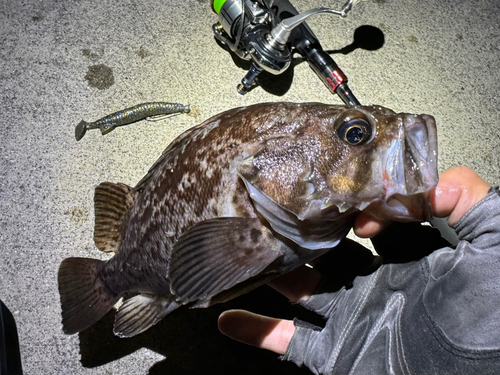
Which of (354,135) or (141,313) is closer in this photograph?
(354,135)

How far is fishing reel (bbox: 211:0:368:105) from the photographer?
5.28ft

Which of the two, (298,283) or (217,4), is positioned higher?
(217,4)

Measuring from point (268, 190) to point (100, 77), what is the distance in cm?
136

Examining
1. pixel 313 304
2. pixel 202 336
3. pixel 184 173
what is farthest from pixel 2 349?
pixel 313 304

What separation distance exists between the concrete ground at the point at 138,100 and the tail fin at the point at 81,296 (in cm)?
27

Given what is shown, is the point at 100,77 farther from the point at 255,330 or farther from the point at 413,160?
the point at 413,160

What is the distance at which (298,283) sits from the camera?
1541 mm

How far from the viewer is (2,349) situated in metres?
1.54

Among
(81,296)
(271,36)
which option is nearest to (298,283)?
(81,296)

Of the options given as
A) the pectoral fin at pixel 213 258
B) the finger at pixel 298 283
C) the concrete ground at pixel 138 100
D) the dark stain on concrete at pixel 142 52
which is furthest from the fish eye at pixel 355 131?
the dark stain on concrete at pixel 142 52

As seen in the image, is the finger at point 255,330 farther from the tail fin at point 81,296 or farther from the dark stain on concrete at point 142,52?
the dark stain on concrete at point 142,52

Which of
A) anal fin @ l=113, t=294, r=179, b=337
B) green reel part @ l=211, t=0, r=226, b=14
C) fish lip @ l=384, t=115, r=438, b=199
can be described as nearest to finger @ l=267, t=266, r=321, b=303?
anal fin @ l=113, t=294, r=179, b=337

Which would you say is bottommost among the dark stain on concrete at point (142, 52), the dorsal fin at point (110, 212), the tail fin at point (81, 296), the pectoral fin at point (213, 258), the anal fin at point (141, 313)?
the tail fin at point (81, 296)

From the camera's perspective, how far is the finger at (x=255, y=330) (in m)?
1.52
